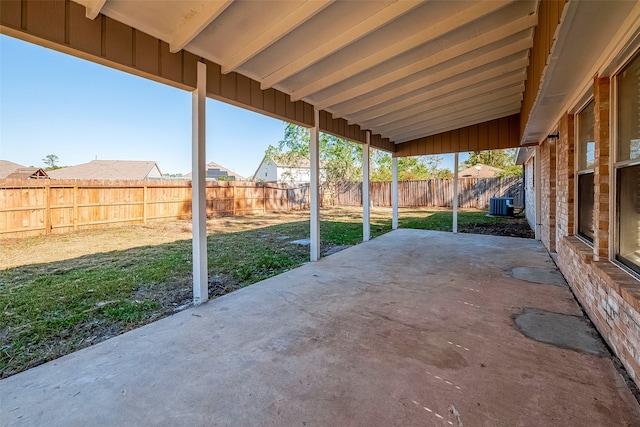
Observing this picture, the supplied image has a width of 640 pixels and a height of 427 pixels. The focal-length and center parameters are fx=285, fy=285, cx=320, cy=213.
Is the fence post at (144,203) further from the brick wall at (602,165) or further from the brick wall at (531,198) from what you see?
the brick wall at (531,198)

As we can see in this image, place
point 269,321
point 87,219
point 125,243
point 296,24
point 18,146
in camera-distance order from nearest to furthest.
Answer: point 296,24, point 269,321, point 125,243, point 87,219, point 18,146

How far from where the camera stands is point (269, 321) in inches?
109

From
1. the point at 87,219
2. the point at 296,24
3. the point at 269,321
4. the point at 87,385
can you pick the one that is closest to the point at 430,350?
the point at 269,321

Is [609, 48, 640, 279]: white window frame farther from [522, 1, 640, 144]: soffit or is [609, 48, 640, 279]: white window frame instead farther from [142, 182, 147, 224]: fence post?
[142, 182, 147, 224]: fence post

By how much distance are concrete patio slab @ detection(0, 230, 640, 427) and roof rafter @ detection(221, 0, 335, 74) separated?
272 centimetres

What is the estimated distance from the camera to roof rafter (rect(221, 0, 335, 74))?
95.0 inches

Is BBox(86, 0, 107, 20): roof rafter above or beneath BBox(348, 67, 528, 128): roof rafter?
beneath

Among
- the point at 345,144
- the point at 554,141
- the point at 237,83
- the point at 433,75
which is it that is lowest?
the point at 554,141

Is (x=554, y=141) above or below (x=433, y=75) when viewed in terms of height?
below

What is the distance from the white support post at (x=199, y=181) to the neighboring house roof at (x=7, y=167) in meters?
15.5

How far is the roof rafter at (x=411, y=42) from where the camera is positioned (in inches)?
105

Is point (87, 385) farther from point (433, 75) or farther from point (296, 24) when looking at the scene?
point (433, 75)

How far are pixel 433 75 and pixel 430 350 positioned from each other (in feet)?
12.0

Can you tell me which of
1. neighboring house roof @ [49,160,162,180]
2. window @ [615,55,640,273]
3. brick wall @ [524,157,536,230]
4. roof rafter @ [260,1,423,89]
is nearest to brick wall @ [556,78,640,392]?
window @ [615,55,640,273]
